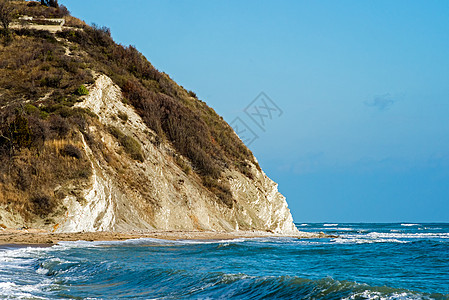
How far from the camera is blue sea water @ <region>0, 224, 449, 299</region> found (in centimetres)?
1180

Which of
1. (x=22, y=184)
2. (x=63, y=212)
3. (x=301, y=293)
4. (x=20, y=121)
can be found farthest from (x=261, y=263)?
(x=20, y=121)

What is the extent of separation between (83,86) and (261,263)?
85.9ft

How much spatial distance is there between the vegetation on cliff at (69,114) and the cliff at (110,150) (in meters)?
0.09

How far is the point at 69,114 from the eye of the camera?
35438 millimetres

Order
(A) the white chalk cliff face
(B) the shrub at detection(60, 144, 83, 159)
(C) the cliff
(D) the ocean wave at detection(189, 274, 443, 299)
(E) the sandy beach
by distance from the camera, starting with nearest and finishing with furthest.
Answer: (D) the ocean wave at detection(189, 274, 443, 299), (E) the sandy beach, (C) the cliff, (A) the white chalk cliff face, (B) the shrub at detection(60, 144, 83, 159)

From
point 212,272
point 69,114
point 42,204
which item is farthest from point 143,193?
point 212,272

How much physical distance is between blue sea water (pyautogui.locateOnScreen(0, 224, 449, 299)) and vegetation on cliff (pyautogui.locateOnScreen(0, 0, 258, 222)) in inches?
272

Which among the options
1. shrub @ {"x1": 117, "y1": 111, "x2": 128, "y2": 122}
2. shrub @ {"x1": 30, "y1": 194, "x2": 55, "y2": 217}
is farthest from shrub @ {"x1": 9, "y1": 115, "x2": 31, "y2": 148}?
shrub @ {"x1": 117, "y1": 111, "x2": 128, "y2": 122}

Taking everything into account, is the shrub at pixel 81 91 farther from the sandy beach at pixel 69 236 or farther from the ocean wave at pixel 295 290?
the ocean wave at pixel 295 290

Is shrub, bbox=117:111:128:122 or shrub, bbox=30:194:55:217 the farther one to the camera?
shrub, bbox=117:111:128:122

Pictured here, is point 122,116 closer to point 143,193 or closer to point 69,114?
point 69,114

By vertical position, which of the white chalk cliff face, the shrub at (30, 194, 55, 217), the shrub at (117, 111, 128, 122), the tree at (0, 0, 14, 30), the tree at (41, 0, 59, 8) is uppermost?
the tree at (41, 0, 59, 8)

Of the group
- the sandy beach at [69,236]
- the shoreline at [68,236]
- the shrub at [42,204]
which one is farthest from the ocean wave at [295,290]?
the shrub at [42,204]

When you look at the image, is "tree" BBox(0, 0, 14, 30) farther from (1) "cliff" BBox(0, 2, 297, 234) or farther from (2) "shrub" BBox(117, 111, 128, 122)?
(2) "shrub" BBox(117, 111, 128, 122)
